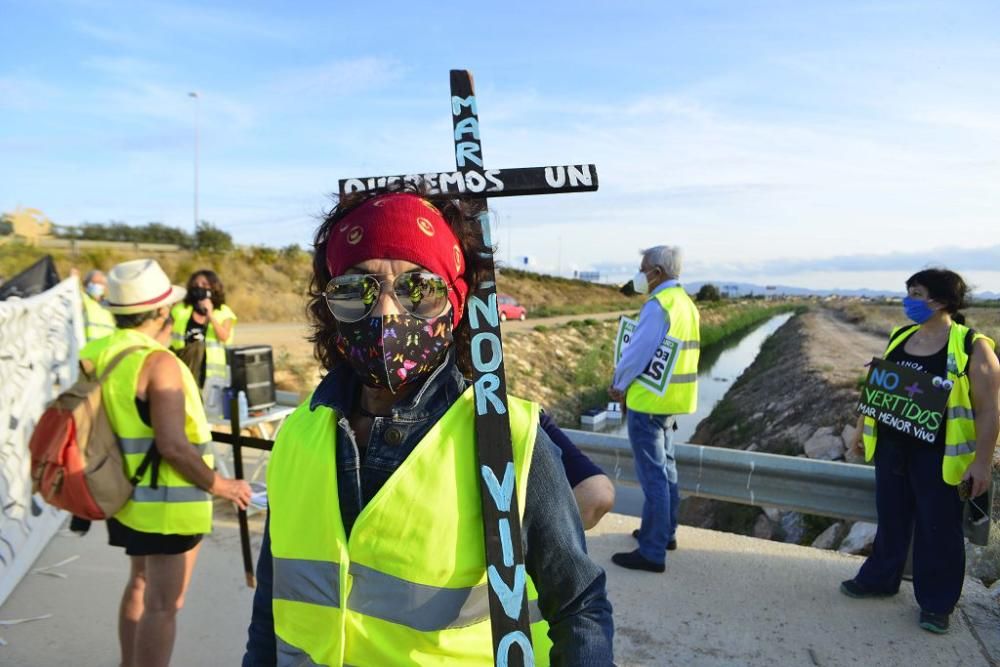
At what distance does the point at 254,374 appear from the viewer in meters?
6.31

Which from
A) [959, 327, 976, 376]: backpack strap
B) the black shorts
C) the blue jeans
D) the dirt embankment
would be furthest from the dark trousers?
the black shorts

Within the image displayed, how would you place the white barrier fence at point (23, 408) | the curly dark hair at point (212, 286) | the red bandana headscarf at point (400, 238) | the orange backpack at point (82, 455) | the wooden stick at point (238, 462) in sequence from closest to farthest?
the red bandana headscarf at point (400, 238) < the orange backpack at point (82, 455) < the wooden stick at point (238, 462) < the white barrier fence at point (23, 408) < the curly dark hair at point (212, 286)

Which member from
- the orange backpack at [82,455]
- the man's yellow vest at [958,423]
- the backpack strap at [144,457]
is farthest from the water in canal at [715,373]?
the orange backpack at [82,455]

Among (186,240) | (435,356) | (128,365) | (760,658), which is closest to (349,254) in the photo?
(435,356)

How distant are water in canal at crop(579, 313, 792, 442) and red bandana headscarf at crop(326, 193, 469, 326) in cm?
610

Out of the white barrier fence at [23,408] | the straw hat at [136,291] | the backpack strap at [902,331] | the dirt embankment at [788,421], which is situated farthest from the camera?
the dirt embankment at [788,421]

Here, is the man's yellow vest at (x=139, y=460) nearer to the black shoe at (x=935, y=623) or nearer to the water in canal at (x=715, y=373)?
the black shoe at (x=935, y=623)

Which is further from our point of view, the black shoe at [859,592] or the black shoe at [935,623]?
the black shoe at [859,592]

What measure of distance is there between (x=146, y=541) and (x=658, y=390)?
298 centimetres

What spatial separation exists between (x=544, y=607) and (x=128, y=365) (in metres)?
2.11

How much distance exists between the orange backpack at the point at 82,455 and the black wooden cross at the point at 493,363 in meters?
1.81

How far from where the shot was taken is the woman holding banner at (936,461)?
134 inches

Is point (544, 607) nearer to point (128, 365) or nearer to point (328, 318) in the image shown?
point (328, 318)

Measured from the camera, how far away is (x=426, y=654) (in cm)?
123
